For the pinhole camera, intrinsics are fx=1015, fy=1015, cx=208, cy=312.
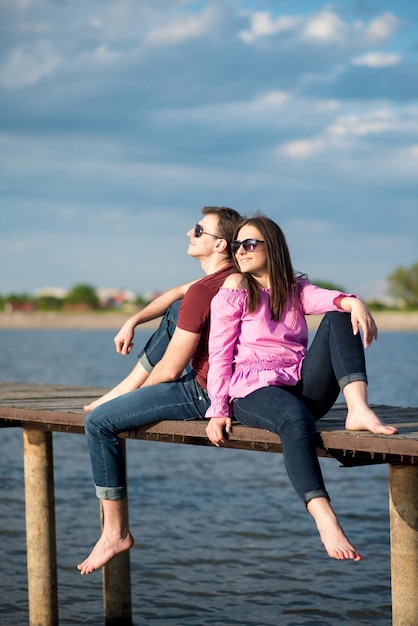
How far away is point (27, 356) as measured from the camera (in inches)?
2190

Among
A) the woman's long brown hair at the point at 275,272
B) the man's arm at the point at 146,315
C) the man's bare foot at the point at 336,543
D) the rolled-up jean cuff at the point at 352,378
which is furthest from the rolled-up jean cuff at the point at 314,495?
the man's arm at the point at 146,315

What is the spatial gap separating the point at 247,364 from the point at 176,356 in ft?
1.70

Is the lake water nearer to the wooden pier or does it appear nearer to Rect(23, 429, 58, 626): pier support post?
Rect(23, 429, 58, 626): pier support post

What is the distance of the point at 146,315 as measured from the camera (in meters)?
6.61

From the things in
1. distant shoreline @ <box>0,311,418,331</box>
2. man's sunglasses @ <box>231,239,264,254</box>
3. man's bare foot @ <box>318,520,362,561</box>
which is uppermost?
distant shoreline @ <box>0,311,418,331</box>

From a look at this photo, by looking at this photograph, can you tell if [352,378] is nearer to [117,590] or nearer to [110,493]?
[110,493]

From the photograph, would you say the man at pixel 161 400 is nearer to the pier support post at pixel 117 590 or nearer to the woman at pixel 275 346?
the woman at pixel 275 346

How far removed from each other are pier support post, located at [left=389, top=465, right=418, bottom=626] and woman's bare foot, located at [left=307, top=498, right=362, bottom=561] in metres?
0.76

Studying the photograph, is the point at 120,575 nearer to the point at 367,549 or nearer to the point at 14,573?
the point at 14,573

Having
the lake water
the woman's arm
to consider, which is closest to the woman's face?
the woman's arm

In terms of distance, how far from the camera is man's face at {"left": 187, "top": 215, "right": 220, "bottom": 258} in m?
6.10

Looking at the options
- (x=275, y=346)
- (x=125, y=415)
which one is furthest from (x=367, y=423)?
(x=125, y=415)

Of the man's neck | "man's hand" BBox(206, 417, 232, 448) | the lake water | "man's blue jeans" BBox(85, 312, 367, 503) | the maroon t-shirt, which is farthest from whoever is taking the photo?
the lake water

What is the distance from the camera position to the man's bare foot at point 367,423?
5.31 metres
